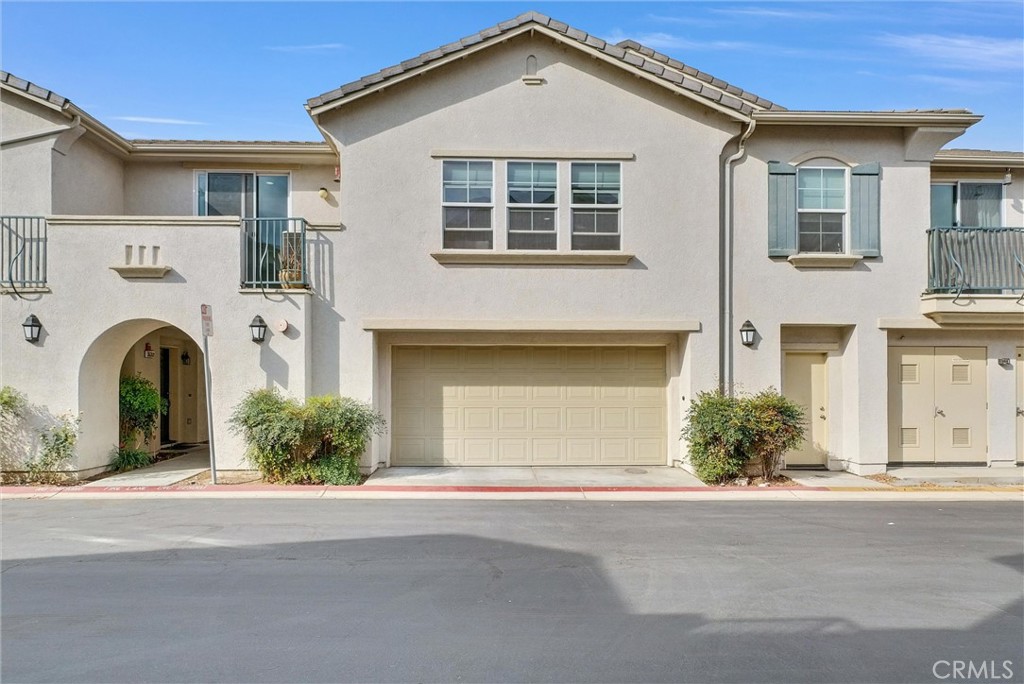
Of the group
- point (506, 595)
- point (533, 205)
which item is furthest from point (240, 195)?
point (506, 595)

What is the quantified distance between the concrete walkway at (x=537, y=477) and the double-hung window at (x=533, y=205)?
162 inches

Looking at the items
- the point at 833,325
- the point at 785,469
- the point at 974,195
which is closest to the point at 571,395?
the point at 785,469

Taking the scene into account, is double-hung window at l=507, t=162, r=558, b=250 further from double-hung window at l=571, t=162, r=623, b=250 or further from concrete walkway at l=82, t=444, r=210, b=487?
concrete walkway at l=82, t=444, r=210, b=487

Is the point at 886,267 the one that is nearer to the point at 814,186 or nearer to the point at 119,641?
the point at 814,186

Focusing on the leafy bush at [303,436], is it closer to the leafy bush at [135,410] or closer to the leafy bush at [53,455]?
the leafy bush at [53,455]

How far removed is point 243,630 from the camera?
497 centimetres

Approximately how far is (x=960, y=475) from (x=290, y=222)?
13136 mm

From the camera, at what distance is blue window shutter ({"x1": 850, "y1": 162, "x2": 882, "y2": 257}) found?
11773 millimetres

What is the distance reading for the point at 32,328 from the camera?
35.0 feet

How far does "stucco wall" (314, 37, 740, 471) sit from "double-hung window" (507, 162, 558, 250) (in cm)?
20

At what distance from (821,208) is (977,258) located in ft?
9.80

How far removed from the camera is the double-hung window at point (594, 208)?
11711mm

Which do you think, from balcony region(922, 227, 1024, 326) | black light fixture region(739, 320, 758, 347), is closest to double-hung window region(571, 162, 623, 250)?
black light fixture region(739, 320, 758, 347)

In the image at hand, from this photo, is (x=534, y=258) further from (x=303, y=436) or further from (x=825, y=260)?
(x=825, y=260)
